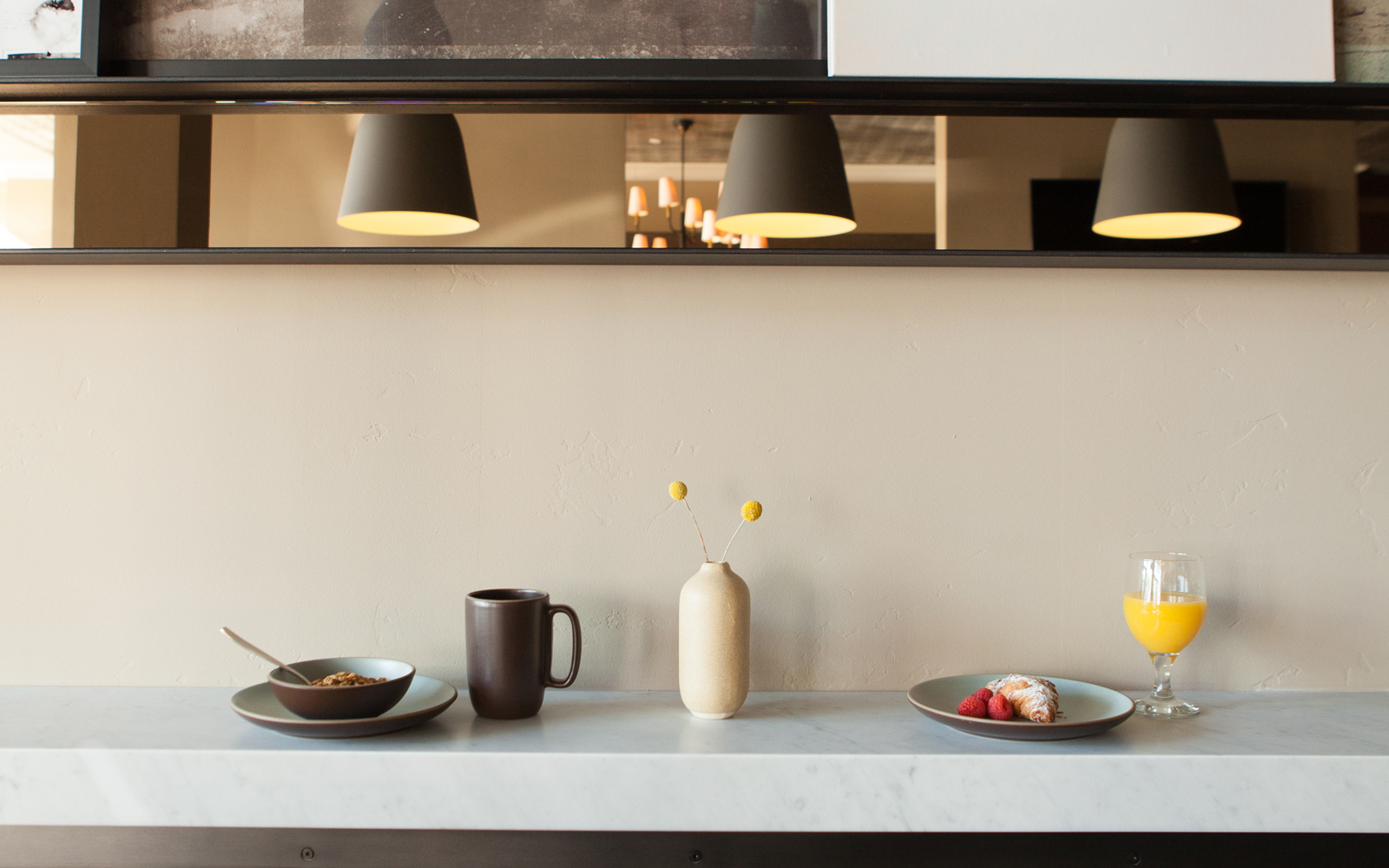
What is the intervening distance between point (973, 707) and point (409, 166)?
0.93 metres

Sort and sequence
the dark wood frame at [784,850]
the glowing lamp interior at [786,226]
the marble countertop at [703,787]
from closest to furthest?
the marble countertop at [703,787] → the dark wood frame at [784,850] → the glowing lamp interior at [786,226]

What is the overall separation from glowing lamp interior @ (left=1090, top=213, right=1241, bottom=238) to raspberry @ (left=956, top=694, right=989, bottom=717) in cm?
60

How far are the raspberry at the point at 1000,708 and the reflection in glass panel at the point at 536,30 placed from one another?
0.81 metres

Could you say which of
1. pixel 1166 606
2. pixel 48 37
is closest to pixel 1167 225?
pixel 1166 606

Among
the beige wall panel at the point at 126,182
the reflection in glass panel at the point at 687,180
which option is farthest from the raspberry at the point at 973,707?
the beige wall panel at the point at 126,182

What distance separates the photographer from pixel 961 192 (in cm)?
112

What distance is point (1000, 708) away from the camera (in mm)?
960

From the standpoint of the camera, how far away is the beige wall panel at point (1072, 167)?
1113 mm

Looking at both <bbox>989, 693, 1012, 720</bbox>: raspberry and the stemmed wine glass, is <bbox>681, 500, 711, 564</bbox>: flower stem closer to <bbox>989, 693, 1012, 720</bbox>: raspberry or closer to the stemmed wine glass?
A: <bbox>989, 693, 1012, 720</bbox>: raspberry

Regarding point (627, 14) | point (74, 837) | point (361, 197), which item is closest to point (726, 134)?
point (627, 14)

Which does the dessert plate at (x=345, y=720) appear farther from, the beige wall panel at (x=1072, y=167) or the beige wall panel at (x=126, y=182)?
the beige wall panel at (x=1072, y=167)

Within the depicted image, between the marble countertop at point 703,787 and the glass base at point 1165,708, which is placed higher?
the glass base at point 1165,708

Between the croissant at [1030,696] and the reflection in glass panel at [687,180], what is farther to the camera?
the reflection in glass panel at [687,180]

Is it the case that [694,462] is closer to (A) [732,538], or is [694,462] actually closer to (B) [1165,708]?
(A) [732,538]
